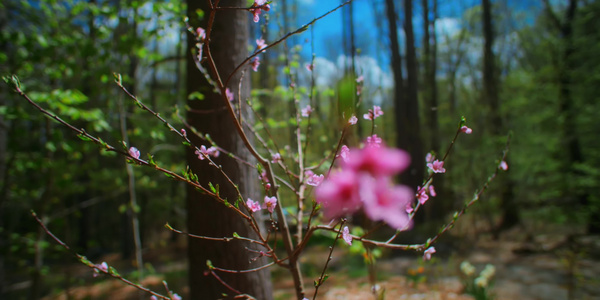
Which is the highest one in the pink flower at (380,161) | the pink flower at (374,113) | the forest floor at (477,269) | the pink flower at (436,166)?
the pink flower at (374,113)

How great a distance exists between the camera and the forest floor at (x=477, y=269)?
387cm

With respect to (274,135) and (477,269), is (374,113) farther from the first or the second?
(477,269)

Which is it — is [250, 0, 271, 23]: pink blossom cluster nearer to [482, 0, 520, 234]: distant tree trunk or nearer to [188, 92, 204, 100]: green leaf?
[188, 92, 204, 100]: green leaf

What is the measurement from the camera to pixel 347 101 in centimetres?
64

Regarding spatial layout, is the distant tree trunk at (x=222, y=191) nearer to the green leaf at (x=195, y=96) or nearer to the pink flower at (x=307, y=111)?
the green leaf at (x=195, y=96)

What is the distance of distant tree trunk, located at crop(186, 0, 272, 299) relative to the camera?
174 cm

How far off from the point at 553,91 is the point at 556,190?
7.94 ft

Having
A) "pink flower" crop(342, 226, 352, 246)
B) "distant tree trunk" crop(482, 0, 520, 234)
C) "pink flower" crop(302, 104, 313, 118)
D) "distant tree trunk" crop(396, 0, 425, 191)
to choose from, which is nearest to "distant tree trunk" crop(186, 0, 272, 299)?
"pink flower" crop(302, 104, 313, 118)

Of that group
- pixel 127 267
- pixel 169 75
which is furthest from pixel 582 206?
pixel 169 75

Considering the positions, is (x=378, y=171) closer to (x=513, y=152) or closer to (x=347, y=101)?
(x=347, y=101)

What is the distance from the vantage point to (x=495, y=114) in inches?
280

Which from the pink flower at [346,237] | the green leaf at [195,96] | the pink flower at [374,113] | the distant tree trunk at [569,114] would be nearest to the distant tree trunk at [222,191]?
the green leaf at [195,96]

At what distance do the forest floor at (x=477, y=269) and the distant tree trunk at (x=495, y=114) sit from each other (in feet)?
1.64

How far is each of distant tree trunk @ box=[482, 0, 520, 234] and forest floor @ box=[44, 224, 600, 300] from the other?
50 centimetres
